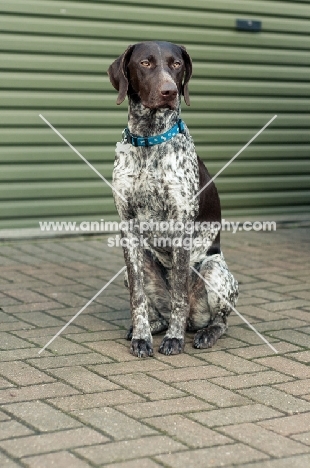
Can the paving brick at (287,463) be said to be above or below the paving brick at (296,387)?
above

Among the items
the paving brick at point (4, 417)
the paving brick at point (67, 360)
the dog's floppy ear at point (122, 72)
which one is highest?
the dog's floppy ear at point (122, 72)

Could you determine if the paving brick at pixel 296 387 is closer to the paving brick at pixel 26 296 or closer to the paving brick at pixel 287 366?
the paving brick at pixel 287 366

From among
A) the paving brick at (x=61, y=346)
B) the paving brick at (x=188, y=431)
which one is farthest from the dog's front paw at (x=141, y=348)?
the paving brick at (x=188, y=431)

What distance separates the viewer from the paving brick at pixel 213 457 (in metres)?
3.25

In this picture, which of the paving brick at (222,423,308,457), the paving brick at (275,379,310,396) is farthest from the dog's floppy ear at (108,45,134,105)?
the paving brick at (222,423,308,457)

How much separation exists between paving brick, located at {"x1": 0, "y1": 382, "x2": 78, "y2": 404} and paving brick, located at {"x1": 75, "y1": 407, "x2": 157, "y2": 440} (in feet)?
0.90

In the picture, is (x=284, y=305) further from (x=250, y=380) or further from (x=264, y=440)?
(x=264, y=440)

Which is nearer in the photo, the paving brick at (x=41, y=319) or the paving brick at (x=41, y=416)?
the paving brick at (x=41, y=416)

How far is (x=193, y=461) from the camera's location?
3.27m

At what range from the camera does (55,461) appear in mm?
3236

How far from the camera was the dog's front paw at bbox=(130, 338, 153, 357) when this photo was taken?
15.3 feet

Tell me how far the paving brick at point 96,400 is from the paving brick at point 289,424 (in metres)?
0.62

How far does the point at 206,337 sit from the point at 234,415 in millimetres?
1128

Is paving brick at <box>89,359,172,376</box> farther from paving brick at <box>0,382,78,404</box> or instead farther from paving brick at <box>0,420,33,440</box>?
paving brick at <box>0,420,33,440</box>
